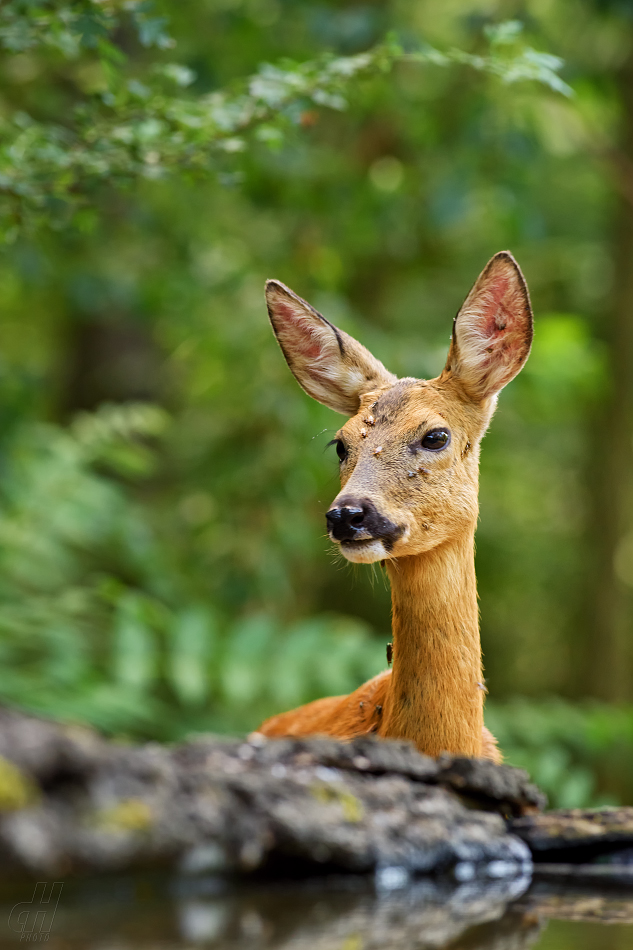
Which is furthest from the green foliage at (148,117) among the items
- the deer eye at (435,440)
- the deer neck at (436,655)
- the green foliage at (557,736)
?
the green foliage at (557,736)

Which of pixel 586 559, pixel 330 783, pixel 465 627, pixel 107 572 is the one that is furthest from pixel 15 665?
pixel 586 559

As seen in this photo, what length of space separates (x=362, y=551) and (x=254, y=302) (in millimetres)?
3817

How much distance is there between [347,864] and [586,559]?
9.44 meters

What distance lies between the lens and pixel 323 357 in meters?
3.31

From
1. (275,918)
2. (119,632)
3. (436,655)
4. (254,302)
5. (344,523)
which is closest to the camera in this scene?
(275,918)

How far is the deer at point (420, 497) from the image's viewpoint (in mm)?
2721

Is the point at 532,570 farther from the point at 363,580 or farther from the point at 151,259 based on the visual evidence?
the point at 151,259

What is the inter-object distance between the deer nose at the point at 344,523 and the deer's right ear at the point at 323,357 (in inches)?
29.2

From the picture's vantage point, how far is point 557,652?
44.1ft

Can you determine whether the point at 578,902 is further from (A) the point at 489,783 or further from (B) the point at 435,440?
(B) the point at 435,440

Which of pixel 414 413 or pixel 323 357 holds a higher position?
pixel 323 357

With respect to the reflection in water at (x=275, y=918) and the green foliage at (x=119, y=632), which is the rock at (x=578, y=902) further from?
the green foliage at (x=119, y=632)

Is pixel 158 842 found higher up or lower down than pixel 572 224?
lower down

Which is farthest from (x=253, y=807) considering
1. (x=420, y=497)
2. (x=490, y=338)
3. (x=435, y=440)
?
(x=490, y=338)
